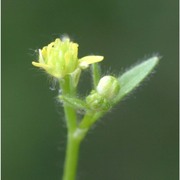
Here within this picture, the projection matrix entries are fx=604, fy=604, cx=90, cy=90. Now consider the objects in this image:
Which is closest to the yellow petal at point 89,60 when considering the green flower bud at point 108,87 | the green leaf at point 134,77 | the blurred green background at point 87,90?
the green flower bud at point 108,87

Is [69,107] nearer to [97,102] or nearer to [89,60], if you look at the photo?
[97,102]

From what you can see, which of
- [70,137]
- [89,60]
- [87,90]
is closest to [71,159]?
[70,137]

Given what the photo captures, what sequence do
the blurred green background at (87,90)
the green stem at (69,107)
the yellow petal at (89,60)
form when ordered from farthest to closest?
the blurred green background at (87,90) → the green stem at (69,107) → the yellow petal at (89,60)

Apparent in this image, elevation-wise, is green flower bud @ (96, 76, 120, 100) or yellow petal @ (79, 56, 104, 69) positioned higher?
yellow petal @ (79, 56, 104, 69)

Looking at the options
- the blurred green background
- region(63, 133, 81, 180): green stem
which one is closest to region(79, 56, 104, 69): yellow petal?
region(63, 133, 81, 180): green stem

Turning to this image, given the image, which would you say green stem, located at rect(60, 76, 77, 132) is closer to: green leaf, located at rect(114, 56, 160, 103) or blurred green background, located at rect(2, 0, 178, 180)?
green leaf, located at rect(114, 56, 160, 103)

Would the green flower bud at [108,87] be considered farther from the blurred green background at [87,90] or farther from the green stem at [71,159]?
the blurred green background at [87,90]

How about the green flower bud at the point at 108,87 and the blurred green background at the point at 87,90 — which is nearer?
the green flower bud at the point at 108,87
